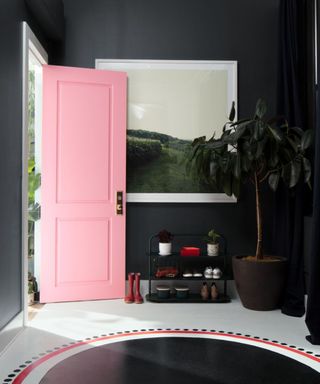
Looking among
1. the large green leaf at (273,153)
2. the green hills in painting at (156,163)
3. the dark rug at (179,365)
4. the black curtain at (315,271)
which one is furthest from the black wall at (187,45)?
the dark rug at (179,365)

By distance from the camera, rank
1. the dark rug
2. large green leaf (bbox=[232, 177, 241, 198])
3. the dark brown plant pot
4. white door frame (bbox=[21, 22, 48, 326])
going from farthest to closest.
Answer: large green leaf (bbox=[232, 177, 241, 198]), the dark brown plant pot, white door frame (bbox=[21, 22, 48, 326]), the dark rug

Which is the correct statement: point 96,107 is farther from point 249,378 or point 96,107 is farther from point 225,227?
point 249,378

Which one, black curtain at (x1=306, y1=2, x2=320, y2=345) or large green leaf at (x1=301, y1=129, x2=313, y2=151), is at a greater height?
large green leaf at (x1=301, y1=129, x2=313, y2=151)

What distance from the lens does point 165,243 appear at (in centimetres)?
443

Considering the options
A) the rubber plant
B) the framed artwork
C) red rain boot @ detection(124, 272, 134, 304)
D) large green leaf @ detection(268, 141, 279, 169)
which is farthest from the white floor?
large green leaf @ detection(268, 141, 279, 169)

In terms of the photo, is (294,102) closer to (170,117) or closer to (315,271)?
(170,117)

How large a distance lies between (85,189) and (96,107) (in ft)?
2.62

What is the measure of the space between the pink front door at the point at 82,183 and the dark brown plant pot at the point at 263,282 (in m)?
1.19

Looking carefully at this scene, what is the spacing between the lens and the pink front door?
4.38 metres

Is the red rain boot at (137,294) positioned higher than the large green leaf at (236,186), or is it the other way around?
the large green leaf at (236,186)

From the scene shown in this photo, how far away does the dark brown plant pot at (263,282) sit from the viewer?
408 cm

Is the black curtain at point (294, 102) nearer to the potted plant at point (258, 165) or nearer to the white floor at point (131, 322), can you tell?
the potted plant at point (258, 165)

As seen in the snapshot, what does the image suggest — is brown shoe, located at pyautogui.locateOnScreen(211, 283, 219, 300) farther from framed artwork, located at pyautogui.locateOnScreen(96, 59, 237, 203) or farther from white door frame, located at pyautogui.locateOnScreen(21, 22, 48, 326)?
white door frame, located at pyautogui.locateOnScreen(21, 22, 48, 326)

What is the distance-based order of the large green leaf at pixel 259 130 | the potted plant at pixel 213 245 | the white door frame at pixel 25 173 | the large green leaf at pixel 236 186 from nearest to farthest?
the white door frame at pixel 25 173 → the large green leaf at pixel 259 130 → the large green leaf at pixel 236 186 → the potted plant at pixel 213 245
